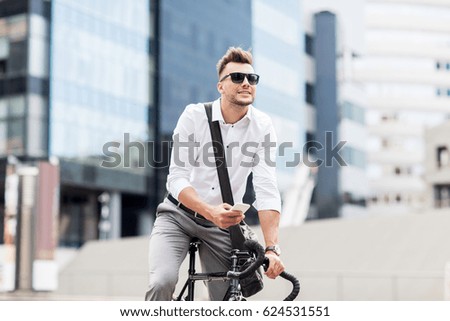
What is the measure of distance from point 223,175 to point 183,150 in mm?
264

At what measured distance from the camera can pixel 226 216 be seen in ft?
12.2

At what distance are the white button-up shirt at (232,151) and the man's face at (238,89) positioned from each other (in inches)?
5.3

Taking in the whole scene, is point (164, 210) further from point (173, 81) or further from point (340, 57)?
point (340, 57)

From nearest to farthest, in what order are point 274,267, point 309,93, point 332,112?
point 274,267 < point 309,93 < point 332,112

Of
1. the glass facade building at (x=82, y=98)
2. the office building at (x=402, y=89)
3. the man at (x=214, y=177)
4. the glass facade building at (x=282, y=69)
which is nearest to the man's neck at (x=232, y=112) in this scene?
the man at (x=214, y=177)

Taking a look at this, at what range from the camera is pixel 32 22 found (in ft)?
145

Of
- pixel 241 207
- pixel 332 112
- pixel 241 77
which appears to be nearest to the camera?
pixel 241 207

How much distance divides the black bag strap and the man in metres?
0.05

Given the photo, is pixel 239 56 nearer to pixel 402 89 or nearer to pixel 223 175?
pixel 223 175

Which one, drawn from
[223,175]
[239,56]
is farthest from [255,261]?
[239,56]

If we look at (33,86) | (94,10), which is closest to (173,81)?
(94,10)

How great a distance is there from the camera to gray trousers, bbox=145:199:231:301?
419cm

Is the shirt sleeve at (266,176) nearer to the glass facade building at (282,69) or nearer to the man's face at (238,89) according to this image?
the man's face at (238,89)

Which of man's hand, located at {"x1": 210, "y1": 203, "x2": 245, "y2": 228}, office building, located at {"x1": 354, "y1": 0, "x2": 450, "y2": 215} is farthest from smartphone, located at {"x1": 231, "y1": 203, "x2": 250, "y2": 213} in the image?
office building, located at {"x1": 354, "y1": 0, "x2": 450, "y2": 215}
